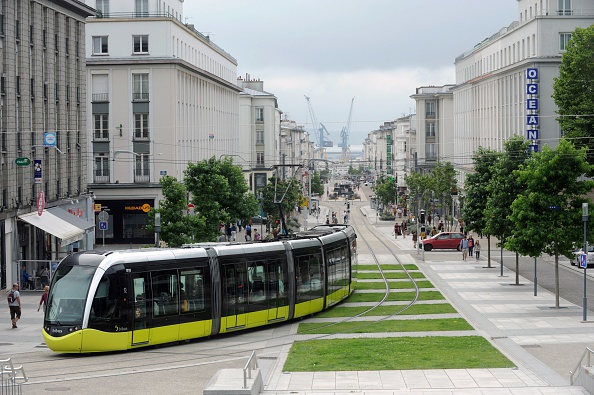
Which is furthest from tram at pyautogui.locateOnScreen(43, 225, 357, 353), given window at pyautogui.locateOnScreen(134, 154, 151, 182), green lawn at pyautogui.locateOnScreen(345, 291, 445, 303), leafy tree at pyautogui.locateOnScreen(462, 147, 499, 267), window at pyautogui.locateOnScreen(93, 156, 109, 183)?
window at pyautogui.locateOnScreen(93, 156, 109, 183)

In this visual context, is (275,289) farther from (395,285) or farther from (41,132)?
(41,132)

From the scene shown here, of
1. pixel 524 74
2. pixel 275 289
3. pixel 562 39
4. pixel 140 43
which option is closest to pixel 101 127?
pixel 140 43

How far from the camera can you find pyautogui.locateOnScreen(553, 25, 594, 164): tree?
64.6 m

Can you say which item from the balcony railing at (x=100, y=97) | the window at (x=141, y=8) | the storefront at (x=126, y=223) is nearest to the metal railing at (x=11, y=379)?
the storefront at (x=126, y=223)

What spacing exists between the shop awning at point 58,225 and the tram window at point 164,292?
20.2 m

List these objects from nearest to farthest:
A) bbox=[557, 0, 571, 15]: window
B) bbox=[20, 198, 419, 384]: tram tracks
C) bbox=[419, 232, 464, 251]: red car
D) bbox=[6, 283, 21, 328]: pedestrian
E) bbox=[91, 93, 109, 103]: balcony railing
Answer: bbox=[20, 198, 419, 384]: tram tracks, bbox=[6, 283, 21, 328]: pedestrian, bbox=[419, 232, 464, 251]: red car, bbox=[91, 93, 109, 103]: balcony railing, bbox=[557, 0, 571, 15]: window

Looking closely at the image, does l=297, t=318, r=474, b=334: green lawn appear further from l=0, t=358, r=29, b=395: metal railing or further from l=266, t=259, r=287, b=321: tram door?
l=0, t=358, r=29, b=395: metal railing

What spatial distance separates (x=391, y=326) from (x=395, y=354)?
7.14 metres

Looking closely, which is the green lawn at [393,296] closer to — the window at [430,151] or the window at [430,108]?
the window at [430,151]

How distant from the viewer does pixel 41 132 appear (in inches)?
2125

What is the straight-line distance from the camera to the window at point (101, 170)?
82625 mm

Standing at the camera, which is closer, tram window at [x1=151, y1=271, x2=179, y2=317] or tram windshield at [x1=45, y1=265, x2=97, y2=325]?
tram windshield at [x1=45, y1=265, x2=97, y2=325]

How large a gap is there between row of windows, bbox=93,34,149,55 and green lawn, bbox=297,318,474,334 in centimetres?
4880

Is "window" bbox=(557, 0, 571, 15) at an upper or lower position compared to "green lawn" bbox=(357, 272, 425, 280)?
upper
